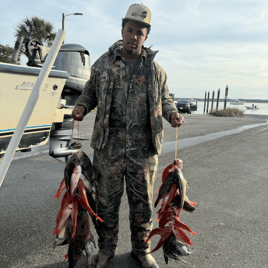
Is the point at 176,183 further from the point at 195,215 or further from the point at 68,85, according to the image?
the point at 68,85

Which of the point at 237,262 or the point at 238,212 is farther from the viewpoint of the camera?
the point at 238,212

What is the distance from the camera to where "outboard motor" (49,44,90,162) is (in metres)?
4.97

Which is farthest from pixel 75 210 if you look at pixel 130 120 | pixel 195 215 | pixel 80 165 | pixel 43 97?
pixel 43 97

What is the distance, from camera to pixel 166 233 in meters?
2.32

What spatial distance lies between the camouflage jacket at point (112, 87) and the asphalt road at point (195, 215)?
1.17 m

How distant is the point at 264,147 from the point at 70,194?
779 cm

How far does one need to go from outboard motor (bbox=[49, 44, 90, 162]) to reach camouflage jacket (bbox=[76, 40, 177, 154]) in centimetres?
218

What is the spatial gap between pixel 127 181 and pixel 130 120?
540 millimetres

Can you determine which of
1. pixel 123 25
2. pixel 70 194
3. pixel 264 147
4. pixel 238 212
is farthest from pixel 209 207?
pixel 264 147

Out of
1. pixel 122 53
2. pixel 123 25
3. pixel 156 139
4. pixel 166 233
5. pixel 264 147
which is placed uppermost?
pixel 123 25

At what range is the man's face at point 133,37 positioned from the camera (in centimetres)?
246

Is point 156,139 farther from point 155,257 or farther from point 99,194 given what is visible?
point 155,257

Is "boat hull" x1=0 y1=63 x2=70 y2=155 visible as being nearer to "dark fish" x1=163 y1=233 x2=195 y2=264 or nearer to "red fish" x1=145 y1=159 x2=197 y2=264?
"red fish" x1=145 y1=159 x2=197 y2=264

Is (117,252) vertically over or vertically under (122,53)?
under
